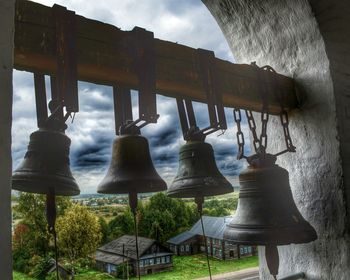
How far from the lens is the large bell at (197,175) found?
50.4 inches

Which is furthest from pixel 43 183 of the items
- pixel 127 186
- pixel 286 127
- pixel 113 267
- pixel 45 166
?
pixel 113 267

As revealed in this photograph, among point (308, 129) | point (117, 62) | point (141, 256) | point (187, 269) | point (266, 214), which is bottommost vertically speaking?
point (187, 269)

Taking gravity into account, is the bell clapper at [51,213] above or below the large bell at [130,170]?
below

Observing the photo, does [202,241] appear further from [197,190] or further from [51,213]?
[51,213]

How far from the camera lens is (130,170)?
3.74 feet

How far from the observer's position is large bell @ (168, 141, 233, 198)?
4.20ft

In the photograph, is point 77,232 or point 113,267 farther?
point 113,267

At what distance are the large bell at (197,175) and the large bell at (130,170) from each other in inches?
5.6

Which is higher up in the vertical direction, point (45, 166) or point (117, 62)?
point (117, 62)

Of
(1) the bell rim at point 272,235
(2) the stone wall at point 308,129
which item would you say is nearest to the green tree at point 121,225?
(2) the stone wall at point 308,129

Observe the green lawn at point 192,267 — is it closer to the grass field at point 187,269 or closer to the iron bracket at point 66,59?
the grass field at point 187,269

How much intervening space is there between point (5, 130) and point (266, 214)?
953 millimetres

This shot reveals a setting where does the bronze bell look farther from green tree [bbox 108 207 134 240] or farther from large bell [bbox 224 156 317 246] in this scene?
green tree [bbox 108 207 134 240]

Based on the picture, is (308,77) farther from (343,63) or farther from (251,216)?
(251,216)
